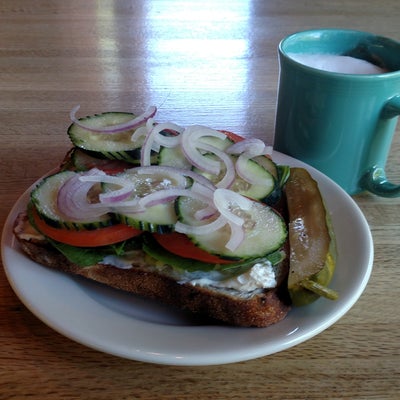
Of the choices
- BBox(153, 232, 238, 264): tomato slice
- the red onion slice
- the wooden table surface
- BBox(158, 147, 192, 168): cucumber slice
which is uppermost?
the red onion slice

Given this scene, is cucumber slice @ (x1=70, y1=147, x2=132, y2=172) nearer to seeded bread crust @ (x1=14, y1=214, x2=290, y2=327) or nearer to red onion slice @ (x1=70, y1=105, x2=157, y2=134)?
red onion slice @ (x1=70, y1=105, x2=157, y2=134)

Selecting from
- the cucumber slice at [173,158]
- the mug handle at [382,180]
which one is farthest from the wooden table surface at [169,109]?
the cucumber slice at [173,158]

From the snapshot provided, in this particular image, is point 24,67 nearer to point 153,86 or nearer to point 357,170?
point 153,86

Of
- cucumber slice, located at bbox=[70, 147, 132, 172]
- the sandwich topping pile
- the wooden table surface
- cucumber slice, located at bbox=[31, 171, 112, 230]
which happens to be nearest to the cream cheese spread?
the sandwich topping pile

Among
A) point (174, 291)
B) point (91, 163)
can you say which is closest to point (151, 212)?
point (174, 291)

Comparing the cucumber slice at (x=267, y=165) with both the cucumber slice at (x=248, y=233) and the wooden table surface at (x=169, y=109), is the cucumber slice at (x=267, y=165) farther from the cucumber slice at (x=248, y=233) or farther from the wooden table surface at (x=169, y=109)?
the wooden table surface at (x=169, y=109)
